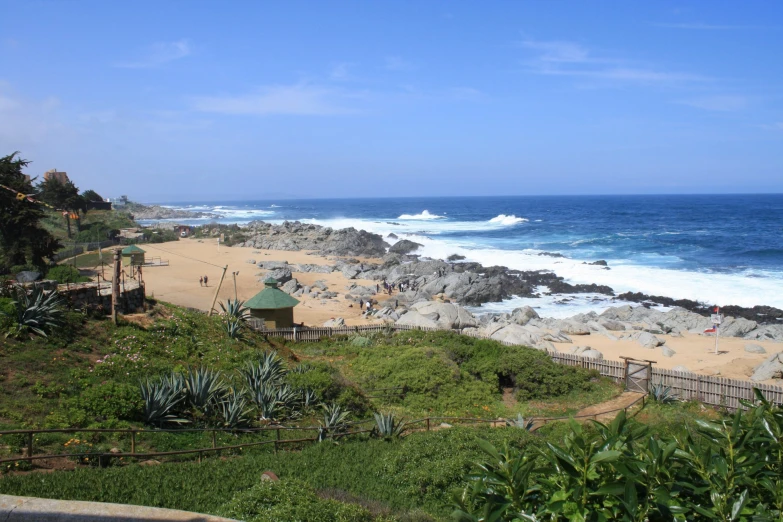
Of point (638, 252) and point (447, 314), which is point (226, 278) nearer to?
point (447, 314)

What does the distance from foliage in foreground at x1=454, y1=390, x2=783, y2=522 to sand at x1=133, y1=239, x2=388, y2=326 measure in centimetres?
2764

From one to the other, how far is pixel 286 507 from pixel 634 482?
439 cm

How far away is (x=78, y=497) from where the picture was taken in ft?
23.3

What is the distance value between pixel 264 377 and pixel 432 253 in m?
53.0

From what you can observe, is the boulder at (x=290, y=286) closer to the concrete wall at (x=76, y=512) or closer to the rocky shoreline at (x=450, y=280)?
the rocky shoreline at (x=450, y=280)

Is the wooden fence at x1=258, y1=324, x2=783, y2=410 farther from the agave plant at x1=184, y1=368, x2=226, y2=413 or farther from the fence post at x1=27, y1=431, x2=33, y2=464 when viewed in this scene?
the fence post at x1=27, y1=431, x2=33, y2=464

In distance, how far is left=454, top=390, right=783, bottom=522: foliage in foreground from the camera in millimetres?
3674

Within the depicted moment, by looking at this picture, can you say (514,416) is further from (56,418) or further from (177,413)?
(56,418)

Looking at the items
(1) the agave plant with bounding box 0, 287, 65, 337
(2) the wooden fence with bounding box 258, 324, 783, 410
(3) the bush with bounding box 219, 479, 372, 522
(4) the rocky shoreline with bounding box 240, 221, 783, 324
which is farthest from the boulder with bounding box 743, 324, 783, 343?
(1) the agave plant with bounding box 0, 287, 65, 337

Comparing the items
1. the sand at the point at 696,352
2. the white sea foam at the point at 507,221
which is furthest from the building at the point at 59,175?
the white sea foam at the point at 507,221

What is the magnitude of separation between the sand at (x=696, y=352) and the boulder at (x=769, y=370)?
411 mm

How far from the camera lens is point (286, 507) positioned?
22.4 feet

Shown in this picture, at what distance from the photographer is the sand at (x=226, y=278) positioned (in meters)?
34.6

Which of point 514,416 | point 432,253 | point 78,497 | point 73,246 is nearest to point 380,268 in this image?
point 432,253
